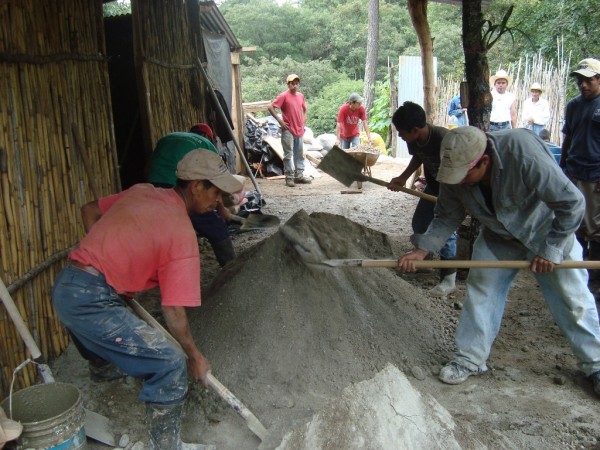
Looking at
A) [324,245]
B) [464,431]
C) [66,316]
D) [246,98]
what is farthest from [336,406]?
[246,98]

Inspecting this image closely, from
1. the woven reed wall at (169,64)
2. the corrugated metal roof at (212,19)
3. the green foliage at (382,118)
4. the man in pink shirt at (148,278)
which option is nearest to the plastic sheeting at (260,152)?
the corrugated metal roof at (212,19)

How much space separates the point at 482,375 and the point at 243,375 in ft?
4.24

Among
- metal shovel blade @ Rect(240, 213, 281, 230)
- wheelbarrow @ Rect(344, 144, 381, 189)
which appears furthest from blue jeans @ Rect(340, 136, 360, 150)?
metal shovel blade @ Rect(240, 213, 281, 230)

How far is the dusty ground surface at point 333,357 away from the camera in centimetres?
245

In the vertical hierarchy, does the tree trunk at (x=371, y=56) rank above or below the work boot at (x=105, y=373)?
above

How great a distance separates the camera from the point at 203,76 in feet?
20.0

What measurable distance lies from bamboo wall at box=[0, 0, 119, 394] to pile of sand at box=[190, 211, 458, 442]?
→ 87 centimetres

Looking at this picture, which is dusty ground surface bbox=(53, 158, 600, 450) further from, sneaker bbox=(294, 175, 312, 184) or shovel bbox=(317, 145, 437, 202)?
sneaker bbox=(294, 175, 312, 184)

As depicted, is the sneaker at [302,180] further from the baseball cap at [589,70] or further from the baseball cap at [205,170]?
the baseball cap at [205,170]

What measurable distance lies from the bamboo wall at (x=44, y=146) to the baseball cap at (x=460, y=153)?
2061 mm

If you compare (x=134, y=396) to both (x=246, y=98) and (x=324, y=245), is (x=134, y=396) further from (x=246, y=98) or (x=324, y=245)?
(x=246, y=98)

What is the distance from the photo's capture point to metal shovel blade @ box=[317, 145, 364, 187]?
15.1 ft

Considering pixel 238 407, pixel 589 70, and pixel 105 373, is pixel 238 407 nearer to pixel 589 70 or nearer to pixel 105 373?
pixel 105 373

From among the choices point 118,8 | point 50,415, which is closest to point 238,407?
point 50,415
